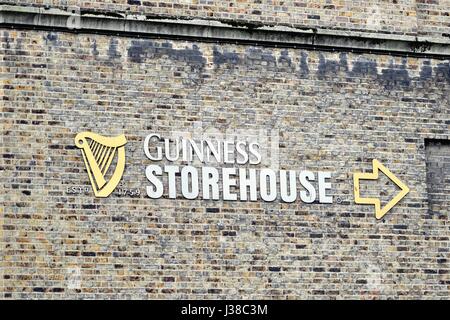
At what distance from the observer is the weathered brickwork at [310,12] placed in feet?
50.3

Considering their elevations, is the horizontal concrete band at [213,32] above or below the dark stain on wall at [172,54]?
above

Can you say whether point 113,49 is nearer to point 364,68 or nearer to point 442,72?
point 364,68

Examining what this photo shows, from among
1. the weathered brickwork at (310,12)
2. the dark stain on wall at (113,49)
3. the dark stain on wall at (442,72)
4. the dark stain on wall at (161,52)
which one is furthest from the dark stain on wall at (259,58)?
the dark stain on wall at (442,72)

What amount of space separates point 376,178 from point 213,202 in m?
2.32

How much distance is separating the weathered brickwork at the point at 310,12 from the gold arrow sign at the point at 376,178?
6.38ft

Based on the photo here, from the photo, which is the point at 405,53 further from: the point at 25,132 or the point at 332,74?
the point at 25,132

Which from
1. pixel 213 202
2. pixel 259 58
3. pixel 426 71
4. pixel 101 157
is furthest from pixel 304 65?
pixel 101 157

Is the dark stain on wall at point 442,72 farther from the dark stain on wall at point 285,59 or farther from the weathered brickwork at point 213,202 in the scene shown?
the dark stain on wall at point 285,59

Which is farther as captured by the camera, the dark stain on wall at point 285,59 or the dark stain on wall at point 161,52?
the dark stain on wall at point 285,59

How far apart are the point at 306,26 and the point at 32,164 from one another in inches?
166

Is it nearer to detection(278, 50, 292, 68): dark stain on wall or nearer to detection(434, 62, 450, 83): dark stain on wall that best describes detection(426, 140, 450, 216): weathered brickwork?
detection(434, 62, 450, 83): dark stain on wall

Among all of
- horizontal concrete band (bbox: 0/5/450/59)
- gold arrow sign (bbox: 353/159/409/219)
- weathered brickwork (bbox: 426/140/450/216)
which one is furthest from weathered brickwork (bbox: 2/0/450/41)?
gold arrow sign (bbox: 353/159/409/219)

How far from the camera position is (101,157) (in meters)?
14.8
